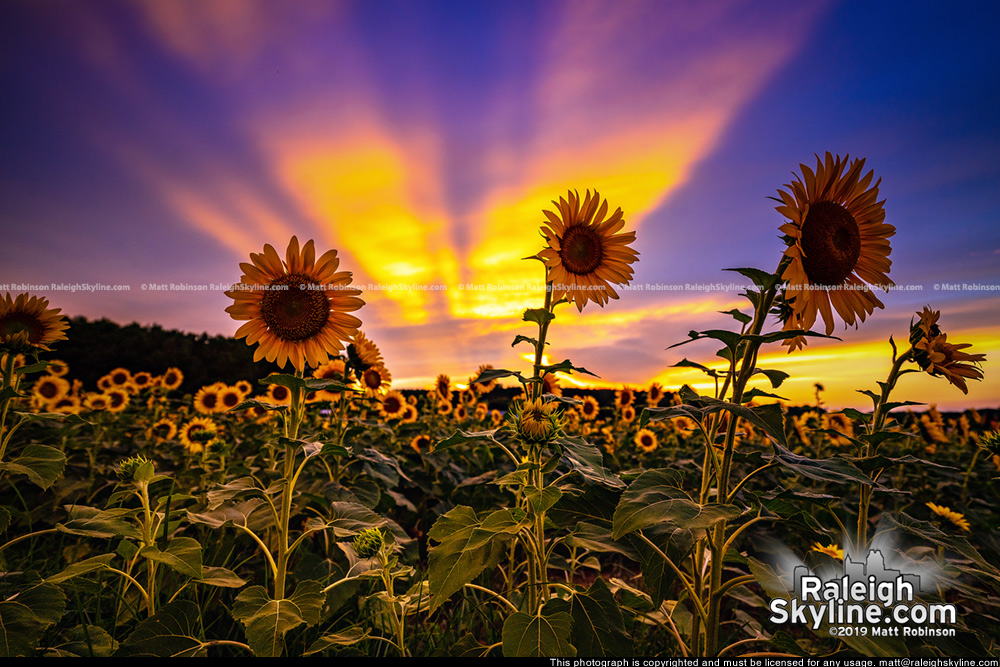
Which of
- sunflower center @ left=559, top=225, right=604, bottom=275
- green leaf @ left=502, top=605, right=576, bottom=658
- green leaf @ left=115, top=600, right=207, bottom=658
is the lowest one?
green leaf @ left=115, top=600, right=207, bottom=658

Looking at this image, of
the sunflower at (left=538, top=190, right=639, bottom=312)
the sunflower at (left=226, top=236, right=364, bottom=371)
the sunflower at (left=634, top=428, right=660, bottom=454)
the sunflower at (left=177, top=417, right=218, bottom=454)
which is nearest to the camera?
the sunflower at (left=226, top=236, right=364, bottom=371)

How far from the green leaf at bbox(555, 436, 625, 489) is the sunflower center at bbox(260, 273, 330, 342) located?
1211mm

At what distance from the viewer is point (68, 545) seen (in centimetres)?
325

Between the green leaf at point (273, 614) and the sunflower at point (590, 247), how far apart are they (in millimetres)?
1806

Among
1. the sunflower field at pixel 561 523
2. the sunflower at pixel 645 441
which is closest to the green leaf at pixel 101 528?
the sunflower field at pixel 561 523

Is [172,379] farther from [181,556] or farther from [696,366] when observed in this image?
[696,366]

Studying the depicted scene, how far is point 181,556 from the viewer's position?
1.72 m

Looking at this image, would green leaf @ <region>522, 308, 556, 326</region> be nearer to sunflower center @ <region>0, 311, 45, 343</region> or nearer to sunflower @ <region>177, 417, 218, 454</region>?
sunflower center @ <region>0, 311, 45, 343</region>

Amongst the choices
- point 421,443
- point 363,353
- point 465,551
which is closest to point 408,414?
point 421,443

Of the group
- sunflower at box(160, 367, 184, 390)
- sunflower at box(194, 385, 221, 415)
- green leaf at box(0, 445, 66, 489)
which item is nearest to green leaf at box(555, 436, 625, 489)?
green leaf at box(0, 445, 66, 489)

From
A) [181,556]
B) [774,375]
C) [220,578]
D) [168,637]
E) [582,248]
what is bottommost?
[168,637]

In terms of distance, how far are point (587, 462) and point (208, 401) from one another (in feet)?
17.9

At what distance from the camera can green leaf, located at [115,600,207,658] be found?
1646mm

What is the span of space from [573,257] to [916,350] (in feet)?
5.17
